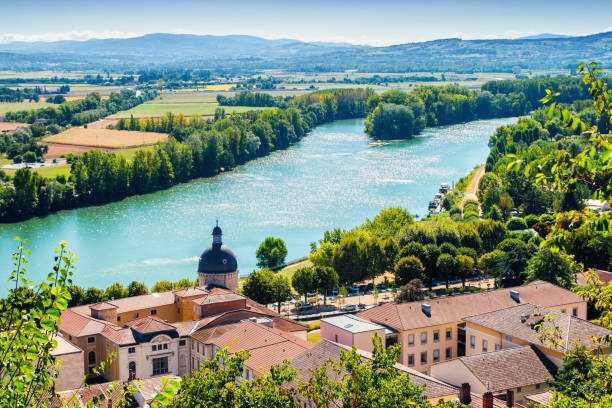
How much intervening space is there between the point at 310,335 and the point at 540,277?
27.8 feet

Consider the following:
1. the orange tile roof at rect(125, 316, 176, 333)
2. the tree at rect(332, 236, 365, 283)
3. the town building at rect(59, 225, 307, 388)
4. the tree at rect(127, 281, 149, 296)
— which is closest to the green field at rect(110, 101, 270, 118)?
the tree at rect(332, 236, 365, 283)

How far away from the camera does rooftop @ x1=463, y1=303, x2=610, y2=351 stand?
1888 cm

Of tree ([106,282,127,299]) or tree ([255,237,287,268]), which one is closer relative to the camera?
tree ([106,282,127,299])

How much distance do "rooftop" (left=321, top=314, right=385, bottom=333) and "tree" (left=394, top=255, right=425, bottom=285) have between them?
22.3 feet

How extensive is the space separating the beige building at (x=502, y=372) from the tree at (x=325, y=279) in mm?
9929

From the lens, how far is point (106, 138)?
63625 mm

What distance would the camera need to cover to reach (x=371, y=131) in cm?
7156

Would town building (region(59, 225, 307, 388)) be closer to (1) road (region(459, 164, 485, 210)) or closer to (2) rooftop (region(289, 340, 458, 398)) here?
(2) rooftop (region(289, 340, 458, 398))

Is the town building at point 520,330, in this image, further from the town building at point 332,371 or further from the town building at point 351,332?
the town building at point 332,371

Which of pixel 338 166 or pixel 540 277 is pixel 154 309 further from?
pixel 338 166

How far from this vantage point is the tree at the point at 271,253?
32656 millimetres

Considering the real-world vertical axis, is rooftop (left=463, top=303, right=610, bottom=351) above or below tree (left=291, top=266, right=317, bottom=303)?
above

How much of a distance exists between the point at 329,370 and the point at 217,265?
867 cm

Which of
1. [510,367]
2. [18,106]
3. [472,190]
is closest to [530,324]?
[510,367]
